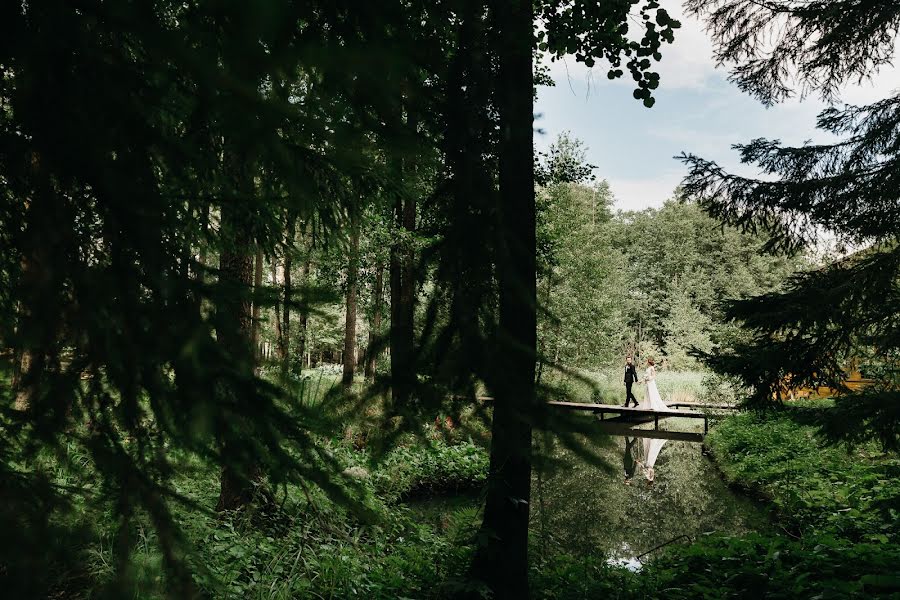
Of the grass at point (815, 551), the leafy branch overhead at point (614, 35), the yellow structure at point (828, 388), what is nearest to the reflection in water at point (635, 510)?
the grass at point (815, 551)

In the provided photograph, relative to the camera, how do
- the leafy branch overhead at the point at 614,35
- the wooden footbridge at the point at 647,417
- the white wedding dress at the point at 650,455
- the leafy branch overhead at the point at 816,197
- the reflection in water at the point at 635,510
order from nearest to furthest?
the leafy branch overhead at the point at 614,35
the leafy branch overhead at the point at 816,197
the reflection in water at the point at 635,510
the white wedding dress at the point at 650,455
the wooden footbridge at the point at 647,417

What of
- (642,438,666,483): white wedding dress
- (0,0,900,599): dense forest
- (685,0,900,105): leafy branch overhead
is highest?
(685,0,900,105): leafy branch overhead

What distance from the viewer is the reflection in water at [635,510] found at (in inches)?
281

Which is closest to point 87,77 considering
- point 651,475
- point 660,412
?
point 651,475

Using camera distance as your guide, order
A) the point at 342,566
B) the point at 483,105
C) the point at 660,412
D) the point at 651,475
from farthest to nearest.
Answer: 1. the point at 660,412
2. the point at 651,475
3. the point at 342,566
4. the point at 483,105

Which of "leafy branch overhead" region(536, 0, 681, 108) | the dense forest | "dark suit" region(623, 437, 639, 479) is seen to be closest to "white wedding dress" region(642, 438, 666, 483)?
"dark suit" region(623, 437, 639, 479)

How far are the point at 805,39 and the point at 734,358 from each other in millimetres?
3653

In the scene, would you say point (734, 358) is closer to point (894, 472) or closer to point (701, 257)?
point (894, 472)

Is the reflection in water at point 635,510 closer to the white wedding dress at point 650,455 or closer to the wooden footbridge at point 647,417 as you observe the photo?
the white wedding dress at point 650,455

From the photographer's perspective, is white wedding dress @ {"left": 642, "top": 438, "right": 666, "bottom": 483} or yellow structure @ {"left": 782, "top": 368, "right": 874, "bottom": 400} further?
white wedding dress @ {"left": 642, "top": 438, "right": 666, "bottom": 483}

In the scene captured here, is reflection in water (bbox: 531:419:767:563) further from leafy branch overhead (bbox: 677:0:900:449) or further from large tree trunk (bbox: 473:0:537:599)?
large tree trunk (bbox: 473:0:537:599)

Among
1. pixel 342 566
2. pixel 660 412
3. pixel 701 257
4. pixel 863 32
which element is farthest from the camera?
pixel 701 257

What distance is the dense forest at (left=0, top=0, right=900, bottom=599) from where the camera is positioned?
1011mm

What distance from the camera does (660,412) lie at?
15750mm
